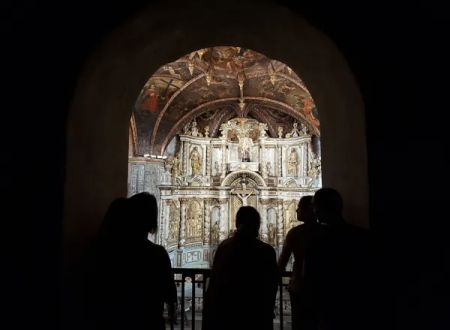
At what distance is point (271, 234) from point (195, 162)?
14.9 feet

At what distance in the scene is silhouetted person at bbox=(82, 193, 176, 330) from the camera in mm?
1821

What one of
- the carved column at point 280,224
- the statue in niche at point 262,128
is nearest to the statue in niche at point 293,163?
the carved column at point 280,224

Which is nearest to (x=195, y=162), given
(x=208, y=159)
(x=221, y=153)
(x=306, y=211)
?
(x=208, y=159)

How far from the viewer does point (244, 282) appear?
8.14ft

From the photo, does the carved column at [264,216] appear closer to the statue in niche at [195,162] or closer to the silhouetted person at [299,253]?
the statue in niche at [195,162]

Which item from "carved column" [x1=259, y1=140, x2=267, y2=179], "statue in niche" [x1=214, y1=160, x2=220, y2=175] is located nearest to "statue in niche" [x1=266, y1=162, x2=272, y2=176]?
"carved column" [x1=259, y1=140, x2=267, y2=179]

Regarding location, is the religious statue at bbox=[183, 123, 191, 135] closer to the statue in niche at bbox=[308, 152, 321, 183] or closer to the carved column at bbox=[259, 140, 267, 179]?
the carved column at bbox=[259, 140, 267, 179]

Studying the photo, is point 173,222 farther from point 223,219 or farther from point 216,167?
point 216,167
